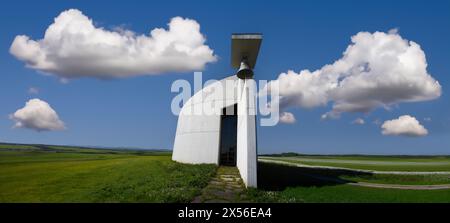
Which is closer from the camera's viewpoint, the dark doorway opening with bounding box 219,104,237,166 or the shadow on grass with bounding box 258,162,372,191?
the shadow on grass with bounding box 258,162,372,191

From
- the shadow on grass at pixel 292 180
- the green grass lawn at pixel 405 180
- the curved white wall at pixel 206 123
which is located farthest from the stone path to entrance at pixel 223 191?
the green grass lawn at pixel 405 180

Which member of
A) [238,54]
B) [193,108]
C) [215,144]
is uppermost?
[238,54]

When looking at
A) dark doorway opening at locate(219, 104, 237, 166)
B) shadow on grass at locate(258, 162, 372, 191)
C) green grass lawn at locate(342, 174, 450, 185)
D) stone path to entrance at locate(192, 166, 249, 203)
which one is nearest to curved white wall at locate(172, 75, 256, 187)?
dark doorway opening at locate(219, 104, 237, 166)

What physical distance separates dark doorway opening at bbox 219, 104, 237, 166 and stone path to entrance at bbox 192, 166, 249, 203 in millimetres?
5260

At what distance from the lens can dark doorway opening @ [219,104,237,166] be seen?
61.6 feet

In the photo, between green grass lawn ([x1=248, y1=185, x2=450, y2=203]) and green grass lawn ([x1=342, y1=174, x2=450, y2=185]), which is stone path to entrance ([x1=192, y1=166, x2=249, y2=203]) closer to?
green grass lawn ([x1=248, y1=185, x2=450, y2=203])

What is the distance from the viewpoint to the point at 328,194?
1071 centimetres

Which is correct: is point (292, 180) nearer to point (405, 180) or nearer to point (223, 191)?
point (223, 191)

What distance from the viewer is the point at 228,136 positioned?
62.2 ft

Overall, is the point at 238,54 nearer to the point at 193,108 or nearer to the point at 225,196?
the point at 225,196
